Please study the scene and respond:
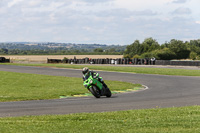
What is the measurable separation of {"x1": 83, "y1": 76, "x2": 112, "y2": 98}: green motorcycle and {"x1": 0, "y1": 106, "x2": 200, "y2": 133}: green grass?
20.5 feet

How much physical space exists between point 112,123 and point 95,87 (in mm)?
8804

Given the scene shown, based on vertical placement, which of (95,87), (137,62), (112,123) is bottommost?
(112,123)

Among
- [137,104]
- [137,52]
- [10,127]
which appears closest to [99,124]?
[10,127]

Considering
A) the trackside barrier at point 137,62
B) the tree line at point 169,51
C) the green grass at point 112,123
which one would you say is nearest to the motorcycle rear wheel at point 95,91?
the green grass at point 112,123

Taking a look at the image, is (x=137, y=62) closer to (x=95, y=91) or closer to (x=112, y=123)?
(x=95, y=91)

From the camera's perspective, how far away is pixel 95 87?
19.0 m

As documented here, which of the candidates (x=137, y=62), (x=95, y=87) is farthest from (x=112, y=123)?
(x=137, y=62)

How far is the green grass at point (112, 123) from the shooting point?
9.09 meters

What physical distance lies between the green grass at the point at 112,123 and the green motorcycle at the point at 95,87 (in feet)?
20.5

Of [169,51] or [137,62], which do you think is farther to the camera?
[169,51]

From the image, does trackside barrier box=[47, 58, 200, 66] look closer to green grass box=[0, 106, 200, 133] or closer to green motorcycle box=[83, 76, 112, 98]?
green motorcycle box=[83, 76, 112, 98]

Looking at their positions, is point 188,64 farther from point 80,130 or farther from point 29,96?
point 80,130

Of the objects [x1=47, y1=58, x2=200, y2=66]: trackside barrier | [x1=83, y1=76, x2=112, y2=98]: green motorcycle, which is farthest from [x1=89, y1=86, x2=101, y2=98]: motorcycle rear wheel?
[x1=47, y1=58, x2=200, y2=66]: trackside barrier

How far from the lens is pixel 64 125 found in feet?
32.4
